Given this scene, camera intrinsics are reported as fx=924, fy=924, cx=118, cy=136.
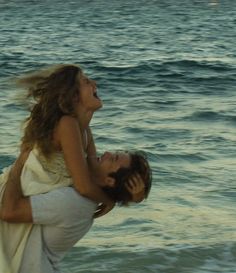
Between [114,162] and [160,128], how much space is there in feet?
30.5

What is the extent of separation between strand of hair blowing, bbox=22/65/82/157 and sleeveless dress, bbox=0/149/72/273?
44 mm

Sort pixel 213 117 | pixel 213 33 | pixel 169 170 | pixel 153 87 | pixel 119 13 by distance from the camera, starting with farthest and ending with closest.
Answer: pixel 119 13 → pixel 213 33 → pixel 153 87 → pixel 213 117 → pixel 169 170

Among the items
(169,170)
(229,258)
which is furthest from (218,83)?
(229,258)

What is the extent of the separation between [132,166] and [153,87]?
1444 cm

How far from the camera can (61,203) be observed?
3.26m

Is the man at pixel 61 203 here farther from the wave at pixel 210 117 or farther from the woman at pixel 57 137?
the wave at pixel 210 117

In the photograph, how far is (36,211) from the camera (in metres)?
3.25

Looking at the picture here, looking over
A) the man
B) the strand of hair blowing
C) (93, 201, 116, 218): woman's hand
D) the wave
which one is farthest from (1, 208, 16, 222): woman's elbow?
the wave

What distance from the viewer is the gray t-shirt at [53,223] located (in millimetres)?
3256

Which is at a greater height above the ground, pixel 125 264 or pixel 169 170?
pixel 125 264

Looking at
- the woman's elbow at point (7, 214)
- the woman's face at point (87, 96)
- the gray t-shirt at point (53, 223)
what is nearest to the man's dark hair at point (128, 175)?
the gray t-shirt at point (53, 223)

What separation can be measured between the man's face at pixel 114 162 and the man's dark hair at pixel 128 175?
0.5 inches

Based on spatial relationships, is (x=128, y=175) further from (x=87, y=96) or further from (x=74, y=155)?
(x=87, y=96)

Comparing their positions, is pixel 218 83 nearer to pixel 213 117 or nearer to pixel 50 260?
pixel 213 117
